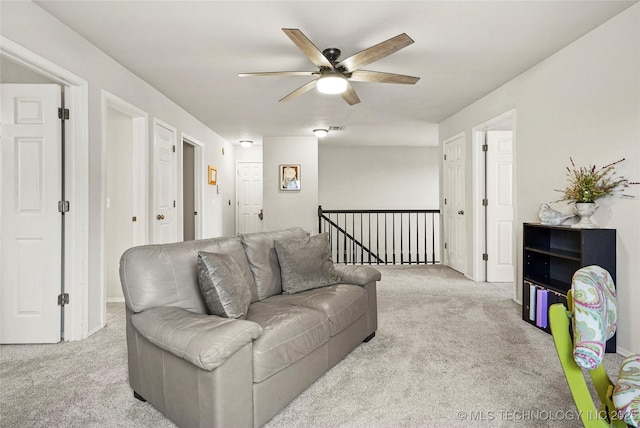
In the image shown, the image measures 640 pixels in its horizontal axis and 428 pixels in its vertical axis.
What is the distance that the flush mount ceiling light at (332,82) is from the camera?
284 centimetres

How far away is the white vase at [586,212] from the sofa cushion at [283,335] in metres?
2.12

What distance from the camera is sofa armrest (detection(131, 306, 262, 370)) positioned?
1.37m

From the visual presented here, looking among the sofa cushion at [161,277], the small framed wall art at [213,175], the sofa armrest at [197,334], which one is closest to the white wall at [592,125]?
the sofa armrest at [197,334]

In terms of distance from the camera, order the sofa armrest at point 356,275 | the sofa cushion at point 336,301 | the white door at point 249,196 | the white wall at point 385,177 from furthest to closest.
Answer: the white wall at point 385,177
the white door at point 249,196
the sofa armrest at point 356,275
the sofa cushion at point 336,301

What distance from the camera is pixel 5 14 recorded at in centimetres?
213

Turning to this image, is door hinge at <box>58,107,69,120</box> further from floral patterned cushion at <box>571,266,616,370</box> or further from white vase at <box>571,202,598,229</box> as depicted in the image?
white vase at <box>571,202,598,229</box>

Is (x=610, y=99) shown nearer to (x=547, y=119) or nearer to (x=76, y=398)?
(x=547, y=119)

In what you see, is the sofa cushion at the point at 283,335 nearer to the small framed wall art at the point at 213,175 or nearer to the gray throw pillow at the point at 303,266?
the gray throw pillow at the point at 303,266

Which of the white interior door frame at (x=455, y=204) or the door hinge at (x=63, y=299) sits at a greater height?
the white interior door frame at (x=455, y=204)

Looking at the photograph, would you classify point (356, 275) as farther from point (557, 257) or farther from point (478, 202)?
point (478, 202)

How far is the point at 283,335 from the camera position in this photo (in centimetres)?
174

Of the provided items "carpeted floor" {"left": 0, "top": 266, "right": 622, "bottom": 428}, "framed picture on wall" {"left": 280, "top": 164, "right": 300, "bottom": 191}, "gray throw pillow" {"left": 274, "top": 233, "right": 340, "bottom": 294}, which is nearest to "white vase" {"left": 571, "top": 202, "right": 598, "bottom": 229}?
"carpeted floor" {"left": 0, "top": 266, "right": 622, "bottom": 428}

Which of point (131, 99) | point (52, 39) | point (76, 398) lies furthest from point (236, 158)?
point (76, 398)

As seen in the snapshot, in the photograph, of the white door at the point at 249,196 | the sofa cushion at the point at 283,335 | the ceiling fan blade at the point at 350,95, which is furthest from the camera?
the white door at the point at 249,196
